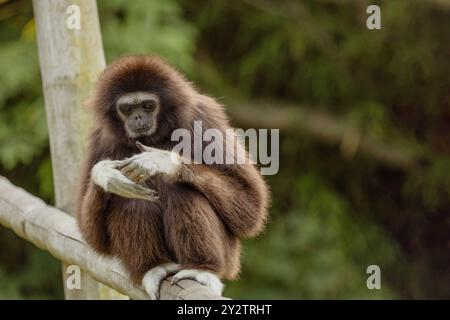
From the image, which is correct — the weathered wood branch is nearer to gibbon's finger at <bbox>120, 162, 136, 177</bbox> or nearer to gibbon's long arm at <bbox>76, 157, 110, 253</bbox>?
gibbon's long arm at <bbox>76, 157, 110, 253</bbox>

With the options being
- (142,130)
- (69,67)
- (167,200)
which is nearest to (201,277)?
(167,200)

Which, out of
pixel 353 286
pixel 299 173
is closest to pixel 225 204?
pixel 353 286

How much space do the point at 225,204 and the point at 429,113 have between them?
6.58 m

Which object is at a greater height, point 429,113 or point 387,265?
point 429,113

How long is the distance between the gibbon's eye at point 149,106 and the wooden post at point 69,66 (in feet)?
3.07

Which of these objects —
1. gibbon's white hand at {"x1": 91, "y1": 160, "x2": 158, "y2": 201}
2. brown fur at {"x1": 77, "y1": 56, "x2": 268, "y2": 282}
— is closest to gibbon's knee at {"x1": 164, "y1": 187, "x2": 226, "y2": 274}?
brown fur at {"x1": 77, "y1": 56, "x2": 268, "y2": 282}

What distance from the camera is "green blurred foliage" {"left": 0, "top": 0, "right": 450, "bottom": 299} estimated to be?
9312 millimetres

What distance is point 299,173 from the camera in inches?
404

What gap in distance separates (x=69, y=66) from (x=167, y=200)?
138 centimetres

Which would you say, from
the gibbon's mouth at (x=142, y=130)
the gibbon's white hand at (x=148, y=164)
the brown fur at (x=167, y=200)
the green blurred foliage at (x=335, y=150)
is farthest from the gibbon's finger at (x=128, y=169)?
the green blurred foliage at (x=335, y=150)

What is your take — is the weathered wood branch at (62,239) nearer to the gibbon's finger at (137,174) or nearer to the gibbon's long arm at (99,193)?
the gibbon's long arm at (99,193)
